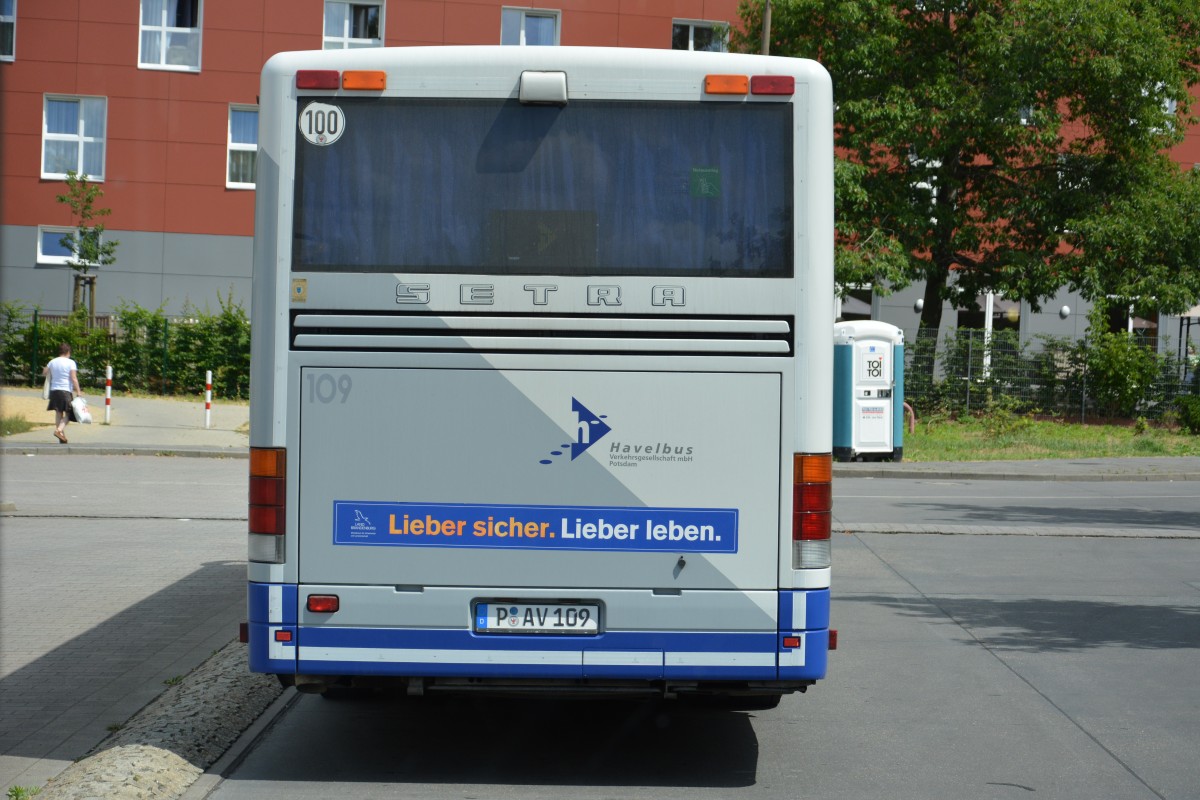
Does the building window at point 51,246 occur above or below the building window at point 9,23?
below

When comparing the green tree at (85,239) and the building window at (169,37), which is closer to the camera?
the green tree at (85,239)

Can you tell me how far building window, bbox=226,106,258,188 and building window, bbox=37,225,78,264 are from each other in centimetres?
464

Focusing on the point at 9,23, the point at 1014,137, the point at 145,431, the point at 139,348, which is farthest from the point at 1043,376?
the point at 9,23

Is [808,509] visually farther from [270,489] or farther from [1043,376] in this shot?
[1043,376]

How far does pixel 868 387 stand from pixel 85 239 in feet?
69.4

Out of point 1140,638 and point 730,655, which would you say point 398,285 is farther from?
point 1140,638

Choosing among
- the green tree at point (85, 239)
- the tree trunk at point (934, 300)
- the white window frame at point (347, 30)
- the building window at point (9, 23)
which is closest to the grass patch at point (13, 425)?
the green tree at point (85, 239)

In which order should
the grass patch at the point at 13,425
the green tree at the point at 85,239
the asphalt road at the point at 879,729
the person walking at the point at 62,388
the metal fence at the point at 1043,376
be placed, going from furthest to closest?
1. the green tree at the point at 85,239
2. the metal fence at the point at 1043,376
3. the grass patch at the point at 13,425
4. the person walking at the point at 62,388
5. the asphalt road at the point at 879,729

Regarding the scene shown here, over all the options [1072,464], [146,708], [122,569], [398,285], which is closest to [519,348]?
[398,285]

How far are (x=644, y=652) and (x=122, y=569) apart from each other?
667 cm

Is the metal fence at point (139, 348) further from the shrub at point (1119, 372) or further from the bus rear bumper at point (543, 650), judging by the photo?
the bus rear bumper at point (543, 650)

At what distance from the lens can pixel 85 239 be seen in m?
35.6

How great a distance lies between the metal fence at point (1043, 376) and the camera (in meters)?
32.0

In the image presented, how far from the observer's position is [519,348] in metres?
5.72
